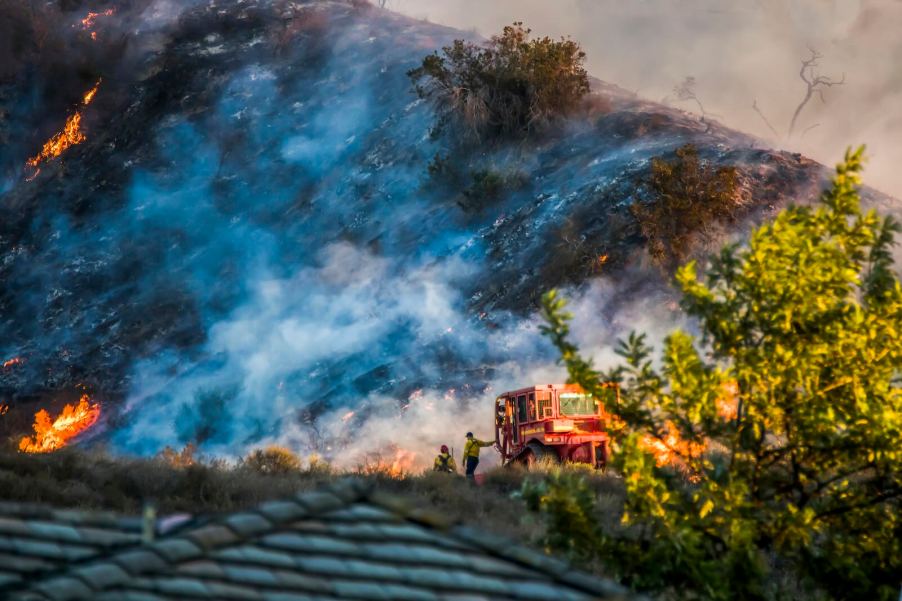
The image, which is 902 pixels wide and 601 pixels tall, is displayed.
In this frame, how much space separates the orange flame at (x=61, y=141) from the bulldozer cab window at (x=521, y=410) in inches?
1218

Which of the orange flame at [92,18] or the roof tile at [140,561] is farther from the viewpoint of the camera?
the orange flame at [92,18]

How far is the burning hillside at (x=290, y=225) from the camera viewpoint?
33.5m

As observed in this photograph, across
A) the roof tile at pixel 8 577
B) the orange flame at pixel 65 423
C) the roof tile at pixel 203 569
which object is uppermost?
the orange flame at pixel 65 423

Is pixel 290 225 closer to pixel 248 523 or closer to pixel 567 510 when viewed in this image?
pixel 567 510

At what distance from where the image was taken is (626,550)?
27.0 ft

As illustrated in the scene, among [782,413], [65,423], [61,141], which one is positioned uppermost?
[61,141]

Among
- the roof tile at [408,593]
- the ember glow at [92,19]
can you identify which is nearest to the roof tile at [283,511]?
the roof tile at [408,593]

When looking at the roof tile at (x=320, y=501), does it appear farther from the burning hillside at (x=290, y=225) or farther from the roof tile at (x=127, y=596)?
the burning hillside at (x=290, y=225)

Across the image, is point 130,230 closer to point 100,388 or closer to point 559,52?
point 100,388

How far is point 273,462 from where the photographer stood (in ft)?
84.5

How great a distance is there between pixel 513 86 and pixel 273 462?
842 inches

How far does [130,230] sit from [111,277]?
2926 mm

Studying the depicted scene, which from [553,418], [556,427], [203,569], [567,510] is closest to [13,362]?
[553,418]

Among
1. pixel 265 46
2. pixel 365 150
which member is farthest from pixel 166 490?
pixel 265 46
